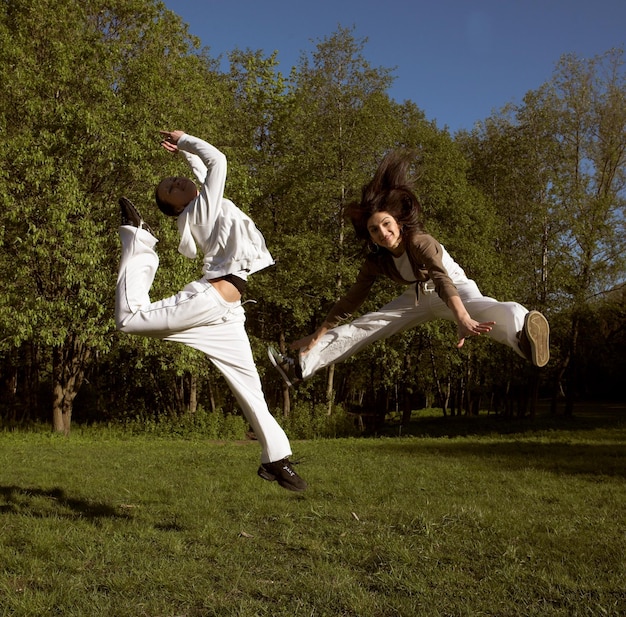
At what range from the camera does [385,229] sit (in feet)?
17.0

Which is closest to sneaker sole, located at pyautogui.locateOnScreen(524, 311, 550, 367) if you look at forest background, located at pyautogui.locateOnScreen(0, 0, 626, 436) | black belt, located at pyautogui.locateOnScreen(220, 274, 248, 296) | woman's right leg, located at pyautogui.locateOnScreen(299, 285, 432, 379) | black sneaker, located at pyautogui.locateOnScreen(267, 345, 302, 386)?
woman's right leg, located at pyautogui.locateOnScreen(299, 285, 432, 379)

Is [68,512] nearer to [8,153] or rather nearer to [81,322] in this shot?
[81,322]

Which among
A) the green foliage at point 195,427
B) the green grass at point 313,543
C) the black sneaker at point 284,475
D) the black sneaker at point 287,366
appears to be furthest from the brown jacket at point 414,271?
the green foliage at point 195,427

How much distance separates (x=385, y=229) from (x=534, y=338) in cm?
140

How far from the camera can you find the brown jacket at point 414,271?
16.4 ft

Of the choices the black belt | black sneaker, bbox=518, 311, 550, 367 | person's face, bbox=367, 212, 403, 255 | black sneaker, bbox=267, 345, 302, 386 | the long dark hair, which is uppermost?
the long dark hair

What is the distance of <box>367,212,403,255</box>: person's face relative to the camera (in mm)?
5191

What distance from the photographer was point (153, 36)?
21000 millimetres

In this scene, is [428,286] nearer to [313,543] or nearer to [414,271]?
[414,271]

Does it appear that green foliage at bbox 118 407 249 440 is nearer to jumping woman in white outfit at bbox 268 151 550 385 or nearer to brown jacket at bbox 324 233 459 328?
jumping woman in white outfit at bbox 268 151 550 385

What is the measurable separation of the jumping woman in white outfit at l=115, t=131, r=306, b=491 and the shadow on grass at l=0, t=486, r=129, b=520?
1.97 meters

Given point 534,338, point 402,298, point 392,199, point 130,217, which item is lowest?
point 534,338

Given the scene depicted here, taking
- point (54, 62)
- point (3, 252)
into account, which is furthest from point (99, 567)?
point (54, 62)

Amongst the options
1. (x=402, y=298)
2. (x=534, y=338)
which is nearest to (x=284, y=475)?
(x=402, y=298)
